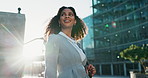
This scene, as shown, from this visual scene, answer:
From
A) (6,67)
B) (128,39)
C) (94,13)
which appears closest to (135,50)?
(6,67)

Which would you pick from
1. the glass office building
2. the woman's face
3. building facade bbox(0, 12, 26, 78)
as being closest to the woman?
the woman's face

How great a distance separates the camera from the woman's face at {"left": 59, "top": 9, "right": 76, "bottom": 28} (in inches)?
76.4

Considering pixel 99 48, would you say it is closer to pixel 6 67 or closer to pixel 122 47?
pixel 122 47

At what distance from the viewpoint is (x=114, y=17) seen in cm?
3878

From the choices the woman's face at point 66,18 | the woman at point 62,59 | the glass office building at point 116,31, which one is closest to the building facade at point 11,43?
the woman's face at point 66,18

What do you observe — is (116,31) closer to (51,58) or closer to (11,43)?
(11,43)

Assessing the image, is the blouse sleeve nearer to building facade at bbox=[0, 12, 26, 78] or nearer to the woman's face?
the woman's face

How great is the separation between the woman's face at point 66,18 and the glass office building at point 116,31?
3090cm

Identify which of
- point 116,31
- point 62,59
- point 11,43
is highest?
point 116,31

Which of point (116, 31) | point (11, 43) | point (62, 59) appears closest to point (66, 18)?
point (62, 59)

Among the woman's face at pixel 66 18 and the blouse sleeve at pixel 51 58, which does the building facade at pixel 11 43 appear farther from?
the blouse sleeve at pixel 51 58

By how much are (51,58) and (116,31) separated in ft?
124

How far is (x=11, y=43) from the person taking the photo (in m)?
10.4

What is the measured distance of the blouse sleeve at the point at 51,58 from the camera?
55.7 inches
